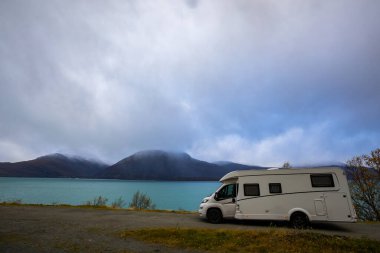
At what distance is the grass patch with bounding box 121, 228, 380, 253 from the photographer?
809 cm

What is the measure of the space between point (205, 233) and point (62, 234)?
6.01 m

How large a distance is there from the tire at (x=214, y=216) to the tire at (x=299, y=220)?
3946 millimetres

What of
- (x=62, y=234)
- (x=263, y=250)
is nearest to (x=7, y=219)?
(x=62, y=234)

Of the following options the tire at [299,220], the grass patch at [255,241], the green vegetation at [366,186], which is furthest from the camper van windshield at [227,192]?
the green vegetation at [366,186]

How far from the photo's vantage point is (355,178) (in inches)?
1025

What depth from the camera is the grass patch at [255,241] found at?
8094mm

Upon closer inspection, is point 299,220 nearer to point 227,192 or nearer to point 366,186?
point 227,192

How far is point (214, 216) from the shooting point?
1413 cm

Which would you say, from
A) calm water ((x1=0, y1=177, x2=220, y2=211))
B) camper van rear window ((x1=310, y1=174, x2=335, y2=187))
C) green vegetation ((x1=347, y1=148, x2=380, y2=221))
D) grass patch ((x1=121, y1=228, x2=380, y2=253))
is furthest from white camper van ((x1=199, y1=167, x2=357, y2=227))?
calm water ((x1=0, y1=177, x2=220, y2=211))

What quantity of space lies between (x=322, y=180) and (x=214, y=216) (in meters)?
6.34

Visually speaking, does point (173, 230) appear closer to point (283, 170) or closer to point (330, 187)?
point (283, 170)

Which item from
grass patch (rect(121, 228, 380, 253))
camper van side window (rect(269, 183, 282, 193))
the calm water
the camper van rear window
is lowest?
grass patch (rect(121, 228, 380, 253))

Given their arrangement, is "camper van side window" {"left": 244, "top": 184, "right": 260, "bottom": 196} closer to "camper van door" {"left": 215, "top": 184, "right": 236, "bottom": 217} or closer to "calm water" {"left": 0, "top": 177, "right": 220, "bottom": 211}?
"camper van door" {"left": 215, "top": 184, "right": 236, "bottom": 217}

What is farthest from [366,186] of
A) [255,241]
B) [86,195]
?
[86,195]
